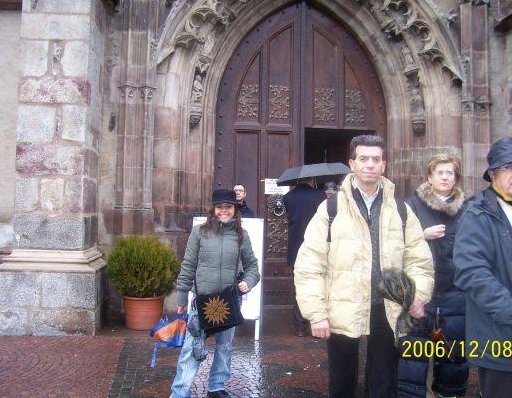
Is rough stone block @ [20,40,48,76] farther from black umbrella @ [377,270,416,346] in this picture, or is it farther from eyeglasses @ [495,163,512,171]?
eyeglasses @ [495,163,512,171]

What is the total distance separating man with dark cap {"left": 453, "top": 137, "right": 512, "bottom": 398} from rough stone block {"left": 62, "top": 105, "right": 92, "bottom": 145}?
468 cm

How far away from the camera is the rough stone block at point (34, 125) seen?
609 centimetres

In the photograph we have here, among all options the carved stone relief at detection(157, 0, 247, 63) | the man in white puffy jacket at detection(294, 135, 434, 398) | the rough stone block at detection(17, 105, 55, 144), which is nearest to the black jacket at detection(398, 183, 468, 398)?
the man in white puffy jacket at detection(294, 135, 434, 398)

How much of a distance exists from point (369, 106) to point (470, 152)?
1738 millimetres

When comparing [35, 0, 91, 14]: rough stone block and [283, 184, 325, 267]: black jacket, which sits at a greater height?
[35, 0, 91, 14]: rough stone block

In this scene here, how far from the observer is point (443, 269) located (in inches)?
145

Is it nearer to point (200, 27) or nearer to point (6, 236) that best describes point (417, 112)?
point (200, 27)

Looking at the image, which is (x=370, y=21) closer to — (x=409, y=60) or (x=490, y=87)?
(x=409, y=60)

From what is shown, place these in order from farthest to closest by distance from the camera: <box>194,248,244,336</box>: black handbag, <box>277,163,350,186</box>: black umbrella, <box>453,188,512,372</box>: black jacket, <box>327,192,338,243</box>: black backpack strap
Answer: <box>277,163,350,186</box>: black umbrella → <box>194,248,244,336</box>: black handbag → <box>327,192,338,243</box>: black backpack strap → <box>453,188,512,372</box>: black jacket

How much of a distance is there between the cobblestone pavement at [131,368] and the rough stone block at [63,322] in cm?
13

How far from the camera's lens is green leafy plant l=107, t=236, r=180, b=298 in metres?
6.12

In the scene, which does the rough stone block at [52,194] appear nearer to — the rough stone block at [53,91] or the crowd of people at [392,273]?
the rough stone block at [53,91]

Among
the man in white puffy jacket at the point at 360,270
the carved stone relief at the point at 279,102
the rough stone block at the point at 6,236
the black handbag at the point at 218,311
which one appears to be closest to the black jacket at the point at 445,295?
the man in white puffy jacket at the point at 360,270

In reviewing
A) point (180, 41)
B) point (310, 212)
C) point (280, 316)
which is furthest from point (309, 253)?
point (180, 41)
